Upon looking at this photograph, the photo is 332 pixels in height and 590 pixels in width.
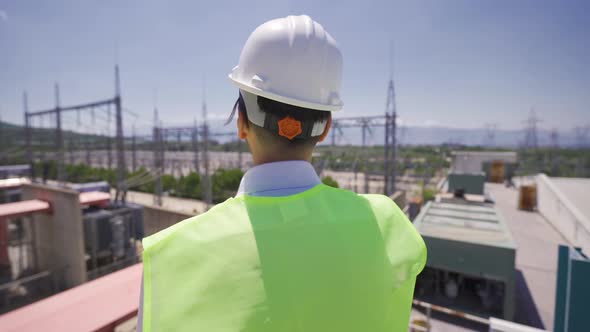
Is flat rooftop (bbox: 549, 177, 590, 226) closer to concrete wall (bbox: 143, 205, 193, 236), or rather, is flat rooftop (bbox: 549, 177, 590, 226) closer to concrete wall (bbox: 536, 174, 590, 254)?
concrete wall (bbox: 536, 174, 590, 254)

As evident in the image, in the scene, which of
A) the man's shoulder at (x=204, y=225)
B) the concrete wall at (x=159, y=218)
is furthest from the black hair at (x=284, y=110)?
the concrete wall at (x=159, y=218)

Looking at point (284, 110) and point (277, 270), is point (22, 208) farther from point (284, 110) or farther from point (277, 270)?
point (277, 270)

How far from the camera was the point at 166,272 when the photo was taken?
0.56 meters

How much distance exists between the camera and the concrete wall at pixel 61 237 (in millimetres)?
7133

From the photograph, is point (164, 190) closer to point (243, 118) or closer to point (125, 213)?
point (125, 213)

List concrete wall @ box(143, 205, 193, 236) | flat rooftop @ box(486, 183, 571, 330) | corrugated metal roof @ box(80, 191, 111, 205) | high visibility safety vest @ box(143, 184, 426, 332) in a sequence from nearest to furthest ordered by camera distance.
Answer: high visibility safety vest @ box(143, 184, 426, 332) → flat rooftop @ box(486, 183, 571, 330) → corrugated metal roof @ box(80, 191, 111, 205) → concrete wall @ box(143, 205, 193, 236)

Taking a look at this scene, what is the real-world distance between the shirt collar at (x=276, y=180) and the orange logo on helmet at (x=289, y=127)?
0.08 metres

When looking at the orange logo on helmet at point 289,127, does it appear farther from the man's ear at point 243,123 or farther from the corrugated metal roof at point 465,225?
the corrugated metal roof at point 465,225

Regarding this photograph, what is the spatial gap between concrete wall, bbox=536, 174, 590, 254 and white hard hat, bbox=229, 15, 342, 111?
11375 mm

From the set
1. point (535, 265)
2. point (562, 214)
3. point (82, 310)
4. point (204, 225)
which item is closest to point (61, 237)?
point (82, 310)

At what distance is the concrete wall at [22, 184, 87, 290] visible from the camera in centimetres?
713

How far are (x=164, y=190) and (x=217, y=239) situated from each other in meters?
21.6

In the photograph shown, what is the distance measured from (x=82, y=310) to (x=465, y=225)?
7220mm

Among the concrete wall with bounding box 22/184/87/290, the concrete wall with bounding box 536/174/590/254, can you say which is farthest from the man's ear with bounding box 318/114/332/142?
the concrete wall with bounding box 536/174/590/254
